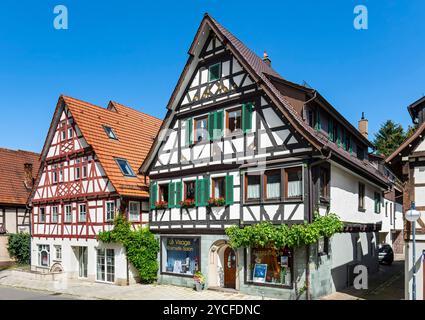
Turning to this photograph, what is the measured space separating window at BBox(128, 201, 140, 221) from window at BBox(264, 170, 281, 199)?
9167mm

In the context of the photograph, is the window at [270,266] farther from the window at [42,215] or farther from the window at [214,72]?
the window at [42,215]

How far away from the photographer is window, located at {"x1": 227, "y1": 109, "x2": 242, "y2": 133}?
65.8ft

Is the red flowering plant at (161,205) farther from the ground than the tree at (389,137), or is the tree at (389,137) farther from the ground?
the tree at (389,137)

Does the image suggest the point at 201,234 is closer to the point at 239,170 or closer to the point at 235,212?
the point at 235,212

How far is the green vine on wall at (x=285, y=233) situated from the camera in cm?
1662

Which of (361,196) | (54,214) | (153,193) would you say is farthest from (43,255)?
(361,196)

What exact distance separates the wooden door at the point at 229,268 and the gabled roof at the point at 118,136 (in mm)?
6754

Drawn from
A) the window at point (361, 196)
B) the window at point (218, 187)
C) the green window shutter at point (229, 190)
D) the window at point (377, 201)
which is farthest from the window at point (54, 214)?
the window at point (377, 201)

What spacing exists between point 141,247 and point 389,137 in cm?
4365

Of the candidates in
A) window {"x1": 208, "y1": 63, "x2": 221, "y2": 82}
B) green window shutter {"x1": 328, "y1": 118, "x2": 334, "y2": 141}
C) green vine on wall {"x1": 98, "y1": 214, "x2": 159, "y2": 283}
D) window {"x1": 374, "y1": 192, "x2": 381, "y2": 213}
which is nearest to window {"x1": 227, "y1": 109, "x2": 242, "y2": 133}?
window {"x1": 208, "y1": 63, "x2": 221, "y2": 82}

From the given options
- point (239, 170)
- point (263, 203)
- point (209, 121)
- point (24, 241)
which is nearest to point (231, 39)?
point (209, 121)

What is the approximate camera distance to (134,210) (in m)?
24.6

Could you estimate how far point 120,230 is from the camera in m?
23.2

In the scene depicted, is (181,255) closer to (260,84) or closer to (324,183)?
(324,183)
